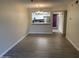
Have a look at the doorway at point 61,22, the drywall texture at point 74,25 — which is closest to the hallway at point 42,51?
the drywall texture at point 74,25

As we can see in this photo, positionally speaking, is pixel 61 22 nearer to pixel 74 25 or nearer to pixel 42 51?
pixel 74 25

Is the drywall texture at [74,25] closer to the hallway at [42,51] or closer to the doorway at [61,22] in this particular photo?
the hallway at [42,51]

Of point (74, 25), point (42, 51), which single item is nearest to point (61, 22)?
point (74, 25)

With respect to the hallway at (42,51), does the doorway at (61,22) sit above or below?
above

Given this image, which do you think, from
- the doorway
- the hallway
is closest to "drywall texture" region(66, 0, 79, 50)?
the hallway

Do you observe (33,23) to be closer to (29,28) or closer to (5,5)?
(29,28)

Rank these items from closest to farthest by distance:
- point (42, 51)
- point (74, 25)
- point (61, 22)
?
point (42, 51) < point (74, 25) < point (61, 22)

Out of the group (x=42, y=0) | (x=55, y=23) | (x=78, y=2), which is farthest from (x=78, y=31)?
(x=55, y=23)

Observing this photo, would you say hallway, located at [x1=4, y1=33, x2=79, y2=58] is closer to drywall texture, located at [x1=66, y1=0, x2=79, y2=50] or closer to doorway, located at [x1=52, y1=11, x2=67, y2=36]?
drywall texture, located at [x1=66, y1=0, x2=79, y2=50]

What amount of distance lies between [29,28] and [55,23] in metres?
7.41

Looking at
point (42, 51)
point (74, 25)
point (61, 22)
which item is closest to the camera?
point (42, 51)

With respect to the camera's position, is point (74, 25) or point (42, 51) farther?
point (74, 25)

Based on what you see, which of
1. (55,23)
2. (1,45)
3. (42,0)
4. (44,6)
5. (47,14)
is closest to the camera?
(1,45)

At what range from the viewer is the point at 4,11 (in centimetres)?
470
